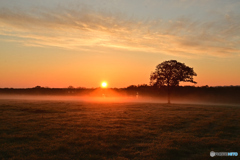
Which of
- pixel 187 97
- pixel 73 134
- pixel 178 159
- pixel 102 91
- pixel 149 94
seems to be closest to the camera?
pixel 178 159

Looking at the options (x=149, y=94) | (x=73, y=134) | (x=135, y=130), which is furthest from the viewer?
(x=149, y=94)

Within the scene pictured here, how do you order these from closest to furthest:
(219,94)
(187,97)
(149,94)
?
(219,94)
(187,97)
(149,94)

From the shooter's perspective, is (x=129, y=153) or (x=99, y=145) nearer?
(x=129, y=153)

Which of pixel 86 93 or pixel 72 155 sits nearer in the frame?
pixel 72 155

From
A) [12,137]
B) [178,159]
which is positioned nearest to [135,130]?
[178,159]

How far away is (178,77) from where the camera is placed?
6125 cm

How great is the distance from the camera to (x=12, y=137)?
16422 millimetres

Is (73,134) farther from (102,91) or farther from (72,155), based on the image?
(102,91)

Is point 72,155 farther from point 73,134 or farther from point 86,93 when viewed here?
point 86,93

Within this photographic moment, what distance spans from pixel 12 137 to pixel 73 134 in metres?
5.08

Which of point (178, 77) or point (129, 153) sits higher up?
point (178, 77)

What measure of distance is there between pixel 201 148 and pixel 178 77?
49.3 m

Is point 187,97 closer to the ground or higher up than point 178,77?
closer to the ground

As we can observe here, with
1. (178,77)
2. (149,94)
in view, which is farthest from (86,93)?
(178,77)
